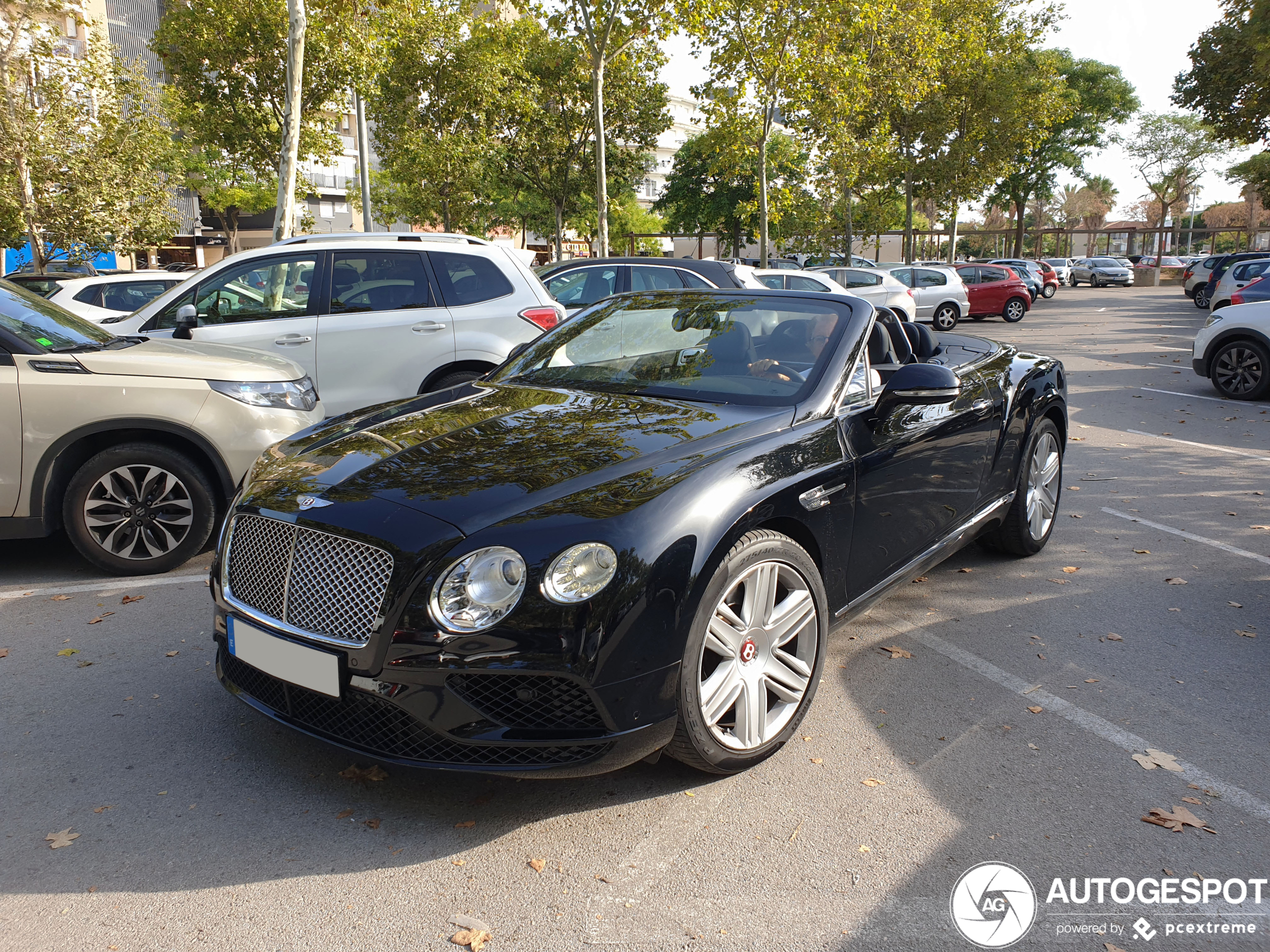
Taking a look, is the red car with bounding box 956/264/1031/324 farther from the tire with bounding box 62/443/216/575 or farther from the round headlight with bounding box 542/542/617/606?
the round headlight with bounding box 542/542/617/606

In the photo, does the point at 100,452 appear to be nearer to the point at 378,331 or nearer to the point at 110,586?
the point at 110,586

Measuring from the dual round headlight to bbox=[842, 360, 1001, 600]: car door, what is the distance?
4.39 feet

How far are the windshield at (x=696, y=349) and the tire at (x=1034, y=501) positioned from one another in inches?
74.9

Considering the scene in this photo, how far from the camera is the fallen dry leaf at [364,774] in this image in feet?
10.5

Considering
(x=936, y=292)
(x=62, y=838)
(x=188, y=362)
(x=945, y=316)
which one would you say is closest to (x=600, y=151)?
(x=936, y=292)

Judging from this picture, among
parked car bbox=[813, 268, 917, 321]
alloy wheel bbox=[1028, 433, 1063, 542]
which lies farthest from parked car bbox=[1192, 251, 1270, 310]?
alloy wheel bbox=[1028, 433, 1063, 542]

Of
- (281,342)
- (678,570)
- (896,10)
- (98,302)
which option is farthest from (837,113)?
(678,570)

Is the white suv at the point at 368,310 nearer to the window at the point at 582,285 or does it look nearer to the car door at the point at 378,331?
the car door at the point at 378,331

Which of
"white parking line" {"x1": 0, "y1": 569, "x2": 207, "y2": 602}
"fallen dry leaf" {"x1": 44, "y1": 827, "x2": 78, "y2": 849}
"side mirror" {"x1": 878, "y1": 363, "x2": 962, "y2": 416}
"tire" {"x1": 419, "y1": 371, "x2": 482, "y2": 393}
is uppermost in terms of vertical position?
"side mirror" {"x1": 878, "y1": 363, "x2": 962, "y2": 416}

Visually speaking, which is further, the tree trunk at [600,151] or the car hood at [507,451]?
the tree trunk at [600,151]

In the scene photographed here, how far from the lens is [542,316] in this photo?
26.2 ft

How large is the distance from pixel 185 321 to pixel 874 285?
16776 millimetres

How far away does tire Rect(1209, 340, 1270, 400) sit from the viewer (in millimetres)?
11906

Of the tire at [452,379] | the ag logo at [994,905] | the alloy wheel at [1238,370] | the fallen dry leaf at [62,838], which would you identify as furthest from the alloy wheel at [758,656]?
the alloy wheel at [1238,370]
